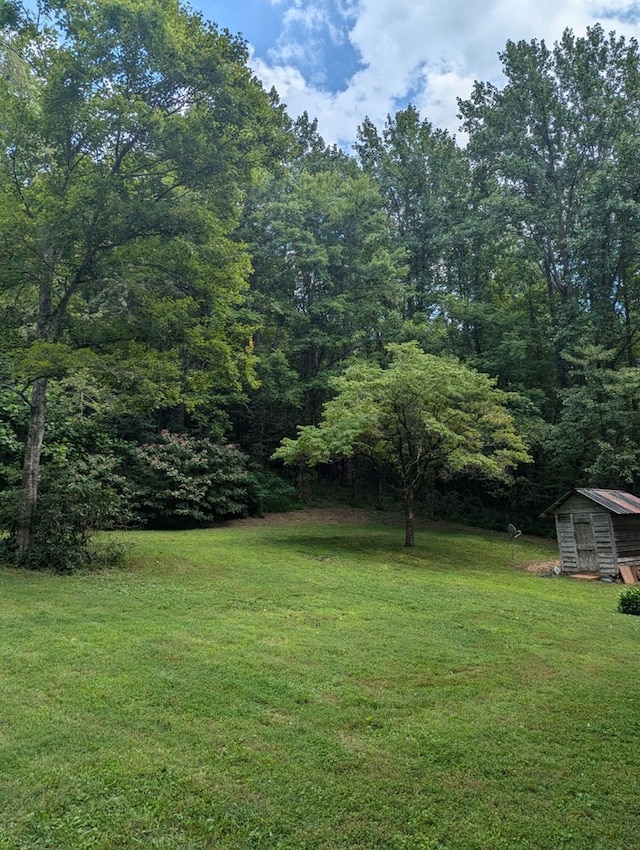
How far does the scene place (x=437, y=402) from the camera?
14.1 metres

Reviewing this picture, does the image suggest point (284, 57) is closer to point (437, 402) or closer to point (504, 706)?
point (437, 402)

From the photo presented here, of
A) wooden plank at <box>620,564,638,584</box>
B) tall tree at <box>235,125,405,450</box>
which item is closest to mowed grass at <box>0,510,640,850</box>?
wooden plank at <box>620,564,638,584</box>

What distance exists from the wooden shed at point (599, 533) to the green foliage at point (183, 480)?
10.5m

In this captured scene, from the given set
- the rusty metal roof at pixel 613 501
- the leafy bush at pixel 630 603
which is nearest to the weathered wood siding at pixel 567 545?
the rusty metal roof at pixel 613 501

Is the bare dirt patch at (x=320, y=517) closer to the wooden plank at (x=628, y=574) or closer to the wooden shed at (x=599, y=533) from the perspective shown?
the wooden shed at (x=599, y=533)

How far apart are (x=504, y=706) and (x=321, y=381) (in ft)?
62.1

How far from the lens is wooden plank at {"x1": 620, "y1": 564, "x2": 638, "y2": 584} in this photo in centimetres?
1281

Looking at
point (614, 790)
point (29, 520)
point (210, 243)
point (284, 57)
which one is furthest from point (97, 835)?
point (284, 57)

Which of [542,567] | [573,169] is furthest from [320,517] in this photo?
[573,169]

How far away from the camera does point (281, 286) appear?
24.4m

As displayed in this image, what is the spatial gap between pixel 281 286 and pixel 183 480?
37.5ft

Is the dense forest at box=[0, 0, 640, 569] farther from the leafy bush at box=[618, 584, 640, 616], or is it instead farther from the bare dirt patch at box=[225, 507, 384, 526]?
the leafy bush at box=[618, 584, 640, 616]

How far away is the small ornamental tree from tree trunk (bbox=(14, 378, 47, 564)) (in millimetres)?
6425

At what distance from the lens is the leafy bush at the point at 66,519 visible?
937 cm
